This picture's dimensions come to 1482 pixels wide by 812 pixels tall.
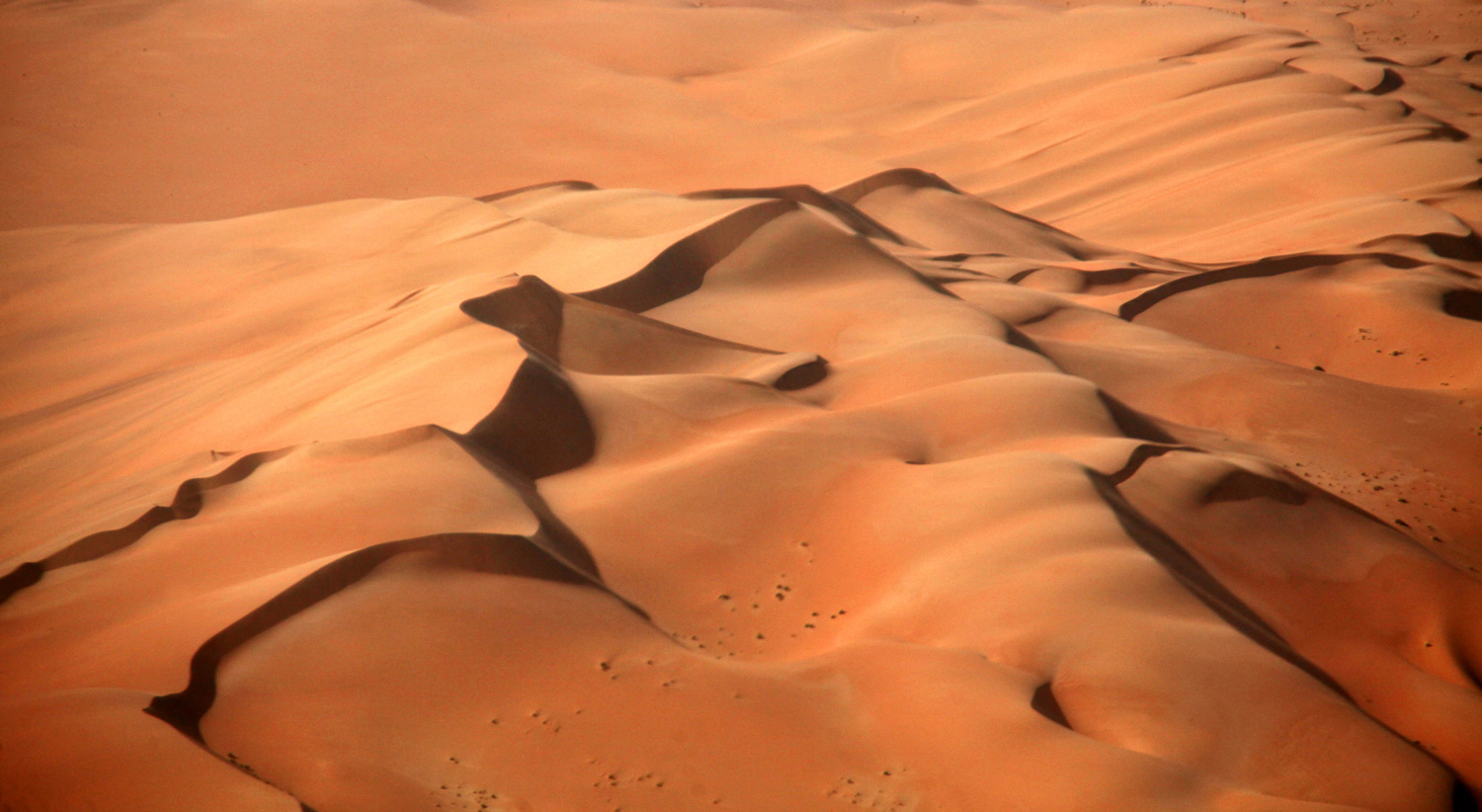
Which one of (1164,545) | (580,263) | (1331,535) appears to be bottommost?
(1331,535)

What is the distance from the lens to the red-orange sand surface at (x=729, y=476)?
117 inches

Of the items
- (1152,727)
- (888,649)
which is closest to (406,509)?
(888,649)

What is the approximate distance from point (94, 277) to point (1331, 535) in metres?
9.56

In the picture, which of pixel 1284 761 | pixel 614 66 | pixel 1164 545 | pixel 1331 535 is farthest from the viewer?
pixel 614 66

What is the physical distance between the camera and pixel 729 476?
175 inches

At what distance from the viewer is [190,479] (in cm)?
433

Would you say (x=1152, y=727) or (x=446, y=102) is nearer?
(x=1152, y=727)

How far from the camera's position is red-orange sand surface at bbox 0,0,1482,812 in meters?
2.96

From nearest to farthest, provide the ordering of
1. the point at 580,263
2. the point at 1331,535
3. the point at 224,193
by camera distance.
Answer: the point at 1331,535
the point at 580,263
the point at 224,193

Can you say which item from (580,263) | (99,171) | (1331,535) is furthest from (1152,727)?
(99,171)

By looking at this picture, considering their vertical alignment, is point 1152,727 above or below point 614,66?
below

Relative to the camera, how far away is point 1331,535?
4684 millimetres

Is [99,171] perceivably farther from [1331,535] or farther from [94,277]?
[1331,535]

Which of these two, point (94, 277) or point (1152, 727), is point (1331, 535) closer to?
point (1152, 727)
